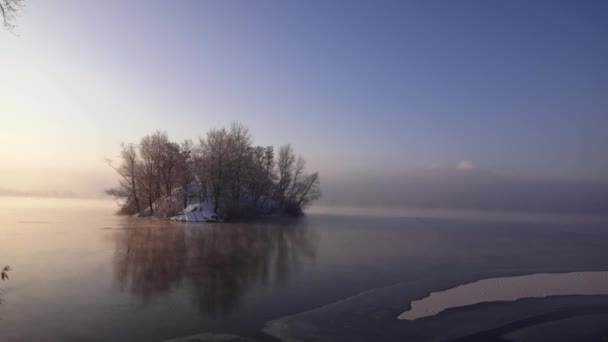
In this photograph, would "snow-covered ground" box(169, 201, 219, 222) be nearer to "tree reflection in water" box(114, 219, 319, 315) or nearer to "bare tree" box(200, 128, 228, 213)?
"bare tree" box(200, 128, 228, 213)

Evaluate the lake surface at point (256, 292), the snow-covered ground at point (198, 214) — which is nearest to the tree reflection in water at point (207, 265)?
the lake surface at point (256, 292)

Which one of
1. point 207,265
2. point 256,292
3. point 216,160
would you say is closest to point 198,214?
point 216,160

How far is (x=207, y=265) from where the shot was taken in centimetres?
1469

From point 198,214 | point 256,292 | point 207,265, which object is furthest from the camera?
point 198,214

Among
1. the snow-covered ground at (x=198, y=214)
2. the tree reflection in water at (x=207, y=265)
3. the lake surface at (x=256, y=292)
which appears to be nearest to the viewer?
the lake surface at (x=256, y=292)

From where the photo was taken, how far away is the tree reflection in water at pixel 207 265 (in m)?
10.6

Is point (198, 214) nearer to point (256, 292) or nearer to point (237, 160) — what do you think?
point (237, 160)

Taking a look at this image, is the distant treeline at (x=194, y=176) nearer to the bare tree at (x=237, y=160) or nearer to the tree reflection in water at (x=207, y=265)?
the bare tree at (x=237, y=160)

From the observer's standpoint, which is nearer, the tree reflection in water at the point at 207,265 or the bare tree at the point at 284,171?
the tree reflection in water at the point at 207,265

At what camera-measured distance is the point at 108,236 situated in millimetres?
23328

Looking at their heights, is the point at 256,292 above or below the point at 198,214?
below

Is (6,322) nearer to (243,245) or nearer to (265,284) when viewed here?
(265,284)

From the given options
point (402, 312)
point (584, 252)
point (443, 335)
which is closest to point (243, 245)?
point (402, 312)

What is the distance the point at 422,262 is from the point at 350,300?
7775mm
